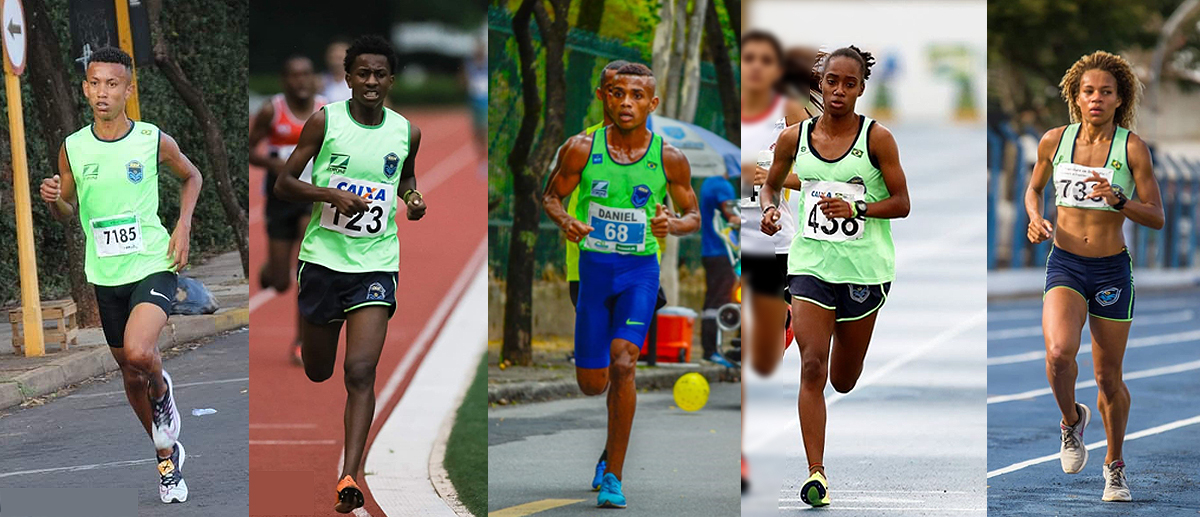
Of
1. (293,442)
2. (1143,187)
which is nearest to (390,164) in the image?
(293,442)

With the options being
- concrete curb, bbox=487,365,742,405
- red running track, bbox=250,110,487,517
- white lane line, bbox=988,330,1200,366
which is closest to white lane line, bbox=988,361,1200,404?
white lane line, bbox=988,330,1200,366

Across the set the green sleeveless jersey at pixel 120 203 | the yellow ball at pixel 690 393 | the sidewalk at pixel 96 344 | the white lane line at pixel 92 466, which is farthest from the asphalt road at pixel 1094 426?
the green sleeveless jersey at pixel 120 203

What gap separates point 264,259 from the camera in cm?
654

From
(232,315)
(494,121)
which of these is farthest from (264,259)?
(494,121)

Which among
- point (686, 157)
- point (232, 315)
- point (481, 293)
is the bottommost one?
point (481, 293)

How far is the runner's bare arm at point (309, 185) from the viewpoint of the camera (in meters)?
5.83

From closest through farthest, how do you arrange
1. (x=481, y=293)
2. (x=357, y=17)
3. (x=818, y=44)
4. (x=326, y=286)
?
1. (x=818, y=44)
2. (x=326, y=286)
3. (x=357, y=17)
4. (x=481, y=293)

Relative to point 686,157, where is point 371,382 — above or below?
below

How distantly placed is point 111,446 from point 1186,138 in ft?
68.8

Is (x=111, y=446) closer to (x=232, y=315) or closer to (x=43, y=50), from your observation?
(x=232, y=315)

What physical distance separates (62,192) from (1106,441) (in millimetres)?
4759

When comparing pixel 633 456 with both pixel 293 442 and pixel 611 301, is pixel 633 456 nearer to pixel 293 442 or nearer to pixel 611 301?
pixel 611 301

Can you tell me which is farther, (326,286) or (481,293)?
(481,293)

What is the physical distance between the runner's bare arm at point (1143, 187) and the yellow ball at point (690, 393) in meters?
2.21
